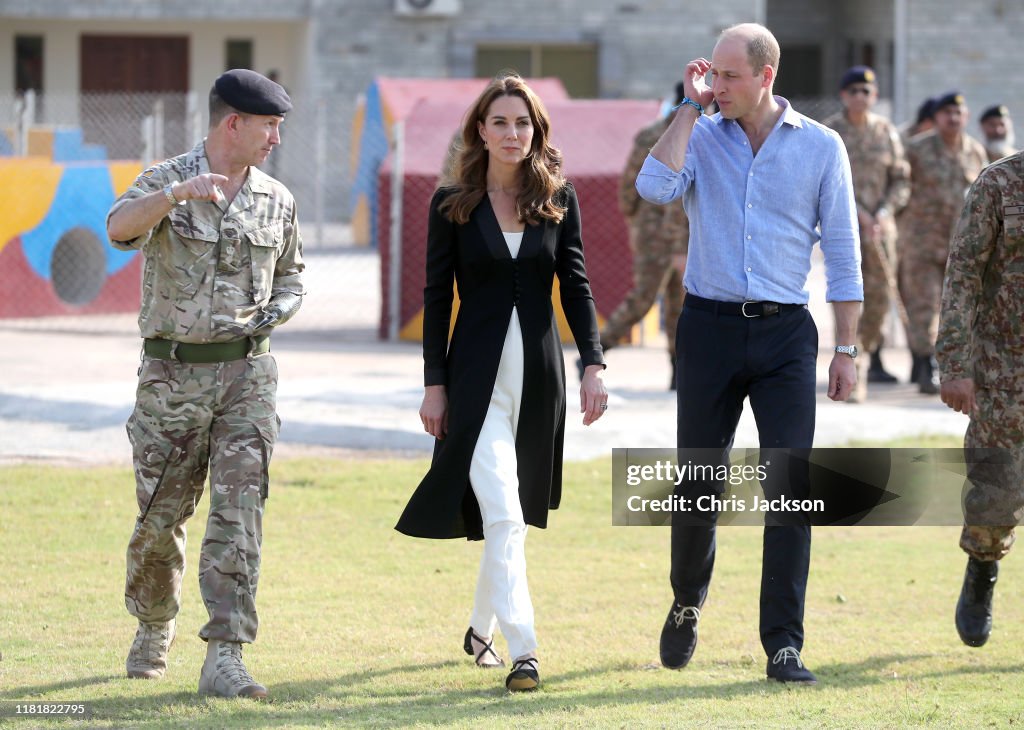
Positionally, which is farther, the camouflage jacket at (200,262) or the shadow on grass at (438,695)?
the camouflage jacket at (200,262)

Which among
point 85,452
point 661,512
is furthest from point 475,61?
point 661,512

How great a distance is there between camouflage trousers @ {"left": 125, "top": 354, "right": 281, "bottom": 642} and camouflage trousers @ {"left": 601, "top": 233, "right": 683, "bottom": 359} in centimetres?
606

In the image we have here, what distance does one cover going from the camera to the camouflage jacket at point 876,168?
1095cm

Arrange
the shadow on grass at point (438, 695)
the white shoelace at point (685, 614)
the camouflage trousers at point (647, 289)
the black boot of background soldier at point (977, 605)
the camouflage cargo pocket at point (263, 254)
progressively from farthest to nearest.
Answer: the camouflage trousers at point (647, 289), the black boot of background soldier at point (977, 605), the white shoelace at point (685, 614), the camouflage cargo pocket at point (263, 254), the shadow on grass at point (438, 695)

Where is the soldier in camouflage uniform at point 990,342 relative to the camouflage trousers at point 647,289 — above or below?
above

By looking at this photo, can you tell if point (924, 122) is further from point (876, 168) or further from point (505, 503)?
point (505, 503)

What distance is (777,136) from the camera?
5.03 metres

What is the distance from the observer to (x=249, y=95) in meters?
4.71

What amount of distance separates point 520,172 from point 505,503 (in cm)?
102

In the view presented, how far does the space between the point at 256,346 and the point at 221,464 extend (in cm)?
37

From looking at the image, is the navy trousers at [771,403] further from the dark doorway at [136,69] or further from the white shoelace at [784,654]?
the dark doorway at [136,69]

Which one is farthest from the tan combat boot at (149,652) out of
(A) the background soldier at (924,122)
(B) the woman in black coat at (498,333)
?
(A) the background soldier at (924,122)

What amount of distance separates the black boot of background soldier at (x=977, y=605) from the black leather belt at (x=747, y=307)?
120 centimetres

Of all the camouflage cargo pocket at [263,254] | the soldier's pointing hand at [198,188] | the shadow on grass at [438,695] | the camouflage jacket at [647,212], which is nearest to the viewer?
the soldier's pointing hand at [198,188]
